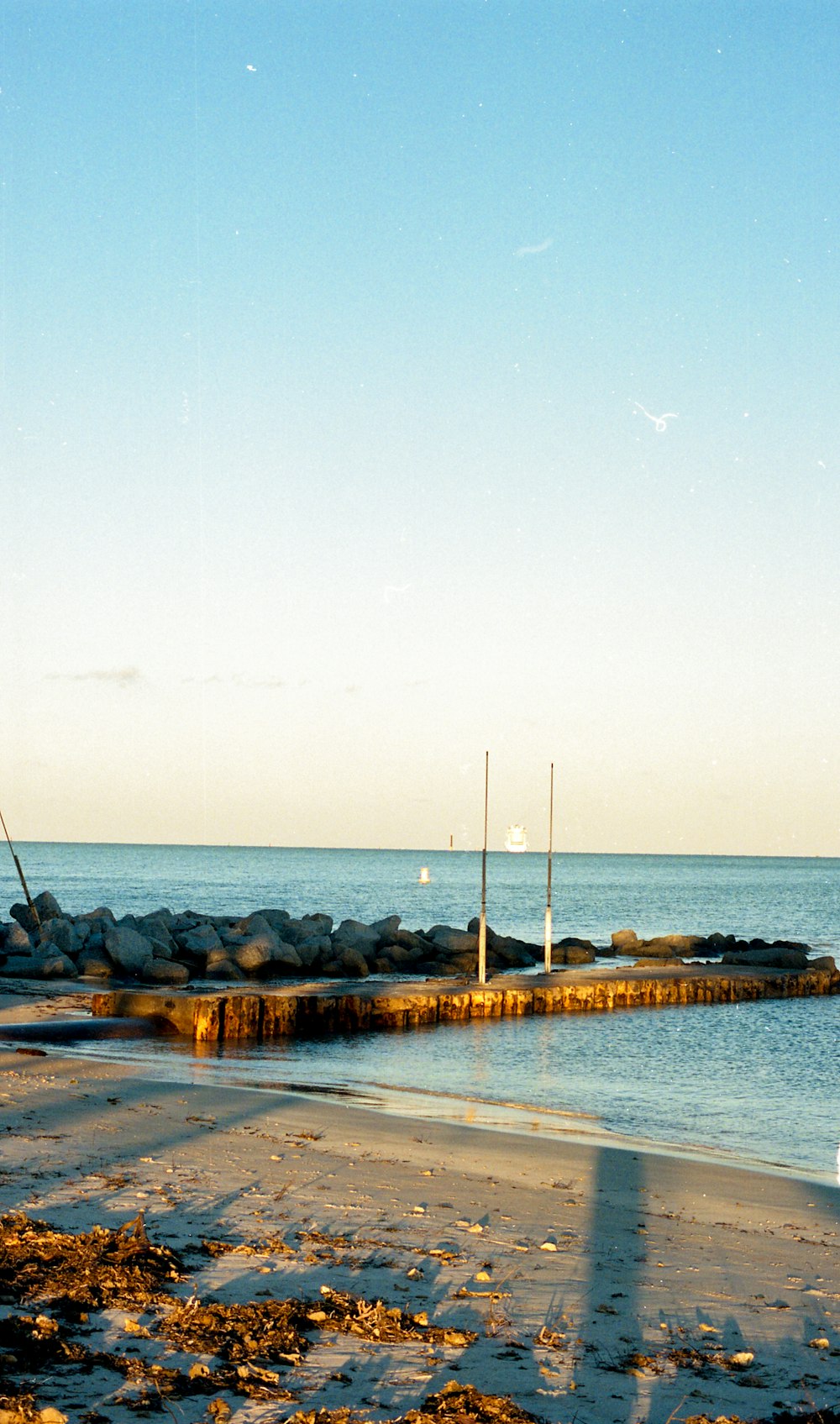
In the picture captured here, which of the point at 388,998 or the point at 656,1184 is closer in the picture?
the point at 656,1184

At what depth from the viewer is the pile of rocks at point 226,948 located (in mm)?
32438

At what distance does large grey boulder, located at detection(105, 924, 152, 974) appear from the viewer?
32.3 metres

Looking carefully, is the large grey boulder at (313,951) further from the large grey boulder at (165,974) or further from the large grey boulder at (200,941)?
the large grey boulder at (165,974)

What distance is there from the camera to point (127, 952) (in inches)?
1277

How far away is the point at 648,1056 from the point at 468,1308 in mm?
17720

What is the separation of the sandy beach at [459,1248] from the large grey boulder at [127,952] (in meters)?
18.5

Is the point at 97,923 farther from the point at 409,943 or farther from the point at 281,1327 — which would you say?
the point at 281,1327

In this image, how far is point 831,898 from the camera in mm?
108750

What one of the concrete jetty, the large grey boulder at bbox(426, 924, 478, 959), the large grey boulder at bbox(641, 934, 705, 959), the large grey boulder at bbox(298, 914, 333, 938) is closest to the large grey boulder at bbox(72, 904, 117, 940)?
the large grey boulder at bbox(298, 914, 333, 938)

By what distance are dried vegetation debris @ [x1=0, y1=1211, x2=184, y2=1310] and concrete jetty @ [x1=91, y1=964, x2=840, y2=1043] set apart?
15.5 m

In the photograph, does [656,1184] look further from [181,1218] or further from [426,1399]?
[426,1399]

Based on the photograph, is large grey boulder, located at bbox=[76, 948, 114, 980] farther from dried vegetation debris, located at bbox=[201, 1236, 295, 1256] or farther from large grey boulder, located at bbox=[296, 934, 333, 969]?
dried vegetation debris, located at bbox=[201, 1236, 295, 1256]

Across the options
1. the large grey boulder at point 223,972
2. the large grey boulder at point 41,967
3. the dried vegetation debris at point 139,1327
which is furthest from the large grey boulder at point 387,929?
the dried vegetation debris at point 139,1327

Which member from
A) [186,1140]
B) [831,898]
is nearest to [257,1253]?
[186,1140]
